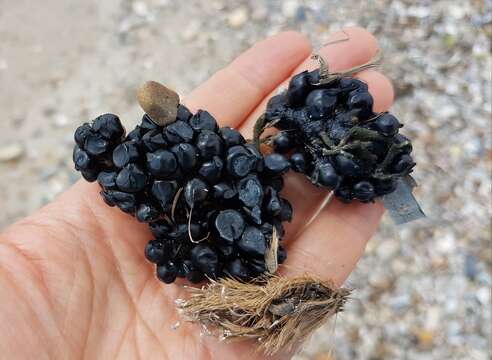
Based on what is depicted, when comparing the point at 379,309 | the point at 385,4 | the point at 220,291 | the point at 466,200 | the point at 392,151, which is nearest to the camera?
the point at 220,291

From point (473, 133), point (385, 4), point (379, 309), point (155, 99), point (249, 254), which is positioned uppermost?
point (155, 99)

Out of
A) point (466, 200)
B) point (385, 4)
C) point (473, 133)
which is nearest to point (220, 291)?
point (466, 200)

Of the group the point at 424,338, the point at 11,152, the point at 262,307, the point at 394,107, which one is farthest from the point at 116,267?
the point at 394,107

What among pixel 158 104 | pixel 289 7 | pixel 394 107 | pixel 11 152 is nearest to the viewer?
pixel 158 104

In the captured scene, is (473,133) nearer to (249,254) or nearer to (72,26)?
(249,254)

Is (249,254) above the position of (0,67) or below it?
below

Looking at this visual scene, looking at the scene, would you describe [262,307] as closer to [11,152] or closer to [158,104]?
[158,104]
